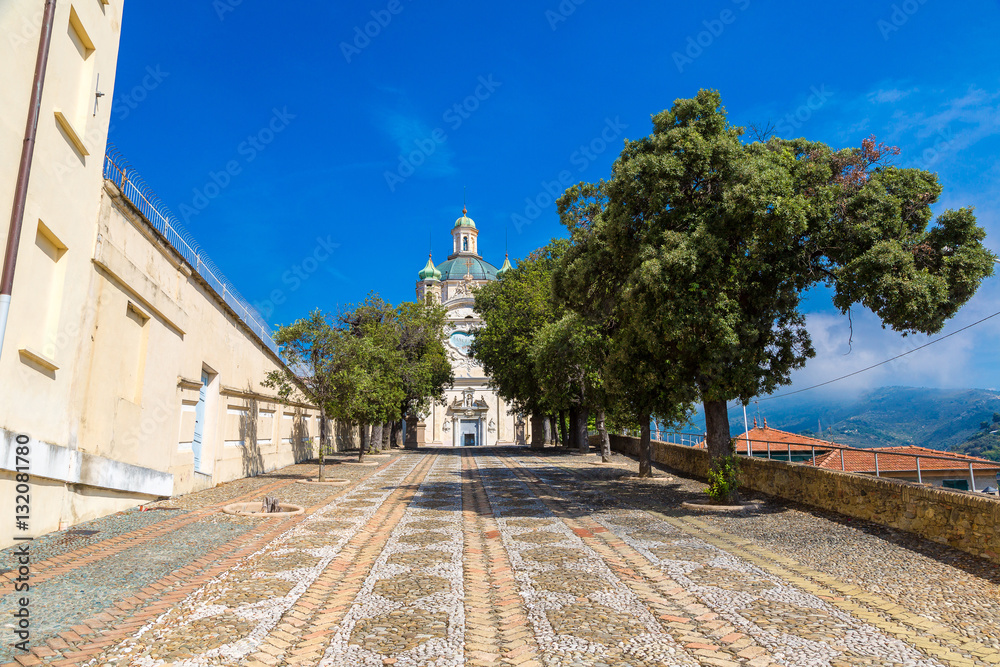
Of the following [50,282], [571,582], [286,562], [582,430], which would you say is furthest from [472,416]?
[571,582]

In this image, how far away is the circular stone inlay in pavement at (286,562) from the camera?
628 cm

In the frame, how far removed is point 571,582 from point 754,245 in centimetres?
717

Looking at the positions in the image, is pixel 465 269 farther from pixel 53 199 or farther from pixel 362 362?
pixel 53 199

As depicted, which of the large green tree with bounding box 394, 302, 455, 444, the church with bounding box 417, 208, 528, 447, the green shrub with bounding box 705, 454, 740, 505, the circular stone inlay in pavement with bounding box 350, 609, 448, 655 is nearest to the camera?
the circular stone inlay in pavement with bounding box 350, 609, 448, 655

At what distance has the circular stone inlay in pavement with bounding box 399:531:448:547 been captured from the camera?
7.75 metres

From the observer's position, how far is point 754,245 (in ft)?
34.0

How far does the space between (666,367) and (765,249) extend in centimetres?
295

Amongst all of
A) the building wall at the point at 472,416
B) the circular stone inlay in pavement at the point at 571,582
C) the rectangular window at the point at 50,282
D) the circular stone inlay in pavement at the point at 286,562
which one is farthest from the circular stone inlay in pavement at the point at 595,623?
the building wall at the point at 472,416

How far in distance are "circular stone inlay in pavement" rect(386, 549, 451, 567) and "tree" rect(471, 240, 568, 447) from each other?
2093 centimetres

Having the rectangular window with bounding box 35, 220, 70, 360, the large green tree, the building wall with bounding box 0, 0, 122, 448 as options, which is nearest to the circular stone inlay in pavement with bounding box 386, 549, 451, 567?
the building wall with bounding box 0, 0, 122, 448

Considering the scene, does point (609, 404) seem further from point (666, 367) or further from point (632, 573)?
point (632, 573)

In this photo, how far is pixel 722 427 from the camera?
1154 cm

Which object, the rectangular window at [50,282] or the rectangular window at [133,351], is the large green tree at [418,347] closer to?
the rectangular window at [133,351]

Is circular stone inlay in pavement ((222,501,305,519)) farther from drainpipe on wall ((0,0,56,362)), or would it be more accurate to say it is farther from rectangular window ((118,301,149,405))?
drainpipe on wall ((0,0,56,362))
